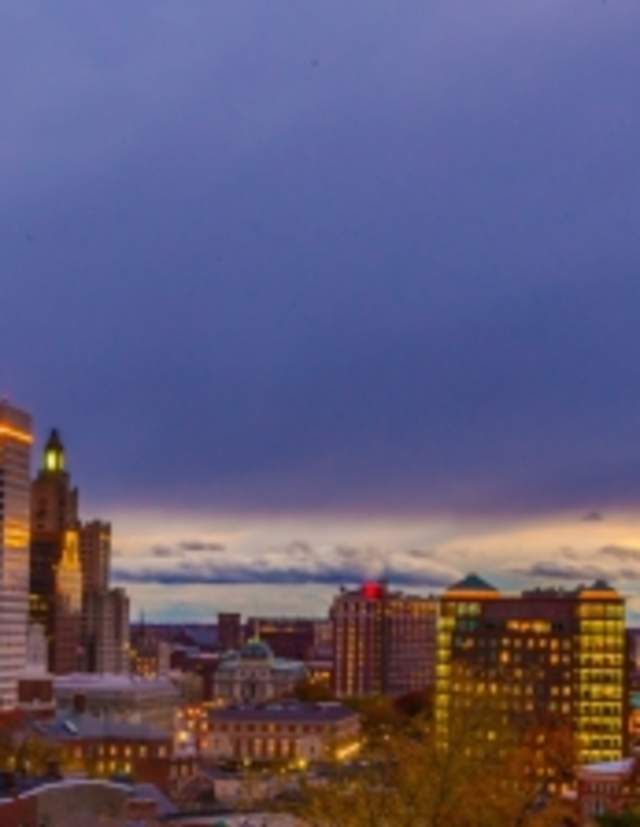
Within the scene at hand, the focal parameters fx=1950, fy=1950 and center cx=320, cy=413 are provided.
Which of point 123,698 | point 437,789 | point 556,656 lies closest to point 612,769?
point 556,656

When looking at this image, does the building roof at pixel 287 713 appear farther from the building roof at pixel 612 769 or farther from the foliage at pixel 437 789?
the foliage at pixel 437 789

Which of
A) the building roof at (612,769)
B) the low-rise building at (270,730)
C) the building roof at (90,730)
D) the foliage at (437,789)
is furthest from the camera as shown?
the low-rise building at (270,730)

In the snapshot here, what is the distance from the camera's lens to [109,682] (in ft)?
640

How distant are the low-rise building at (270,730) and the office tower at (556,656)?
15.5 m

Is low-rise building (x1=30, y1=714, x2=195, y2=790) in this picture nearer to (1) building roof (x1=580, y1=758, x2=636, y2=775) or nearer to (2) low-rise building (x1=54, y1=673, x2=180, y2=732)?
(1) building roof (x1=580, y1=758, x2=636, y2=775)

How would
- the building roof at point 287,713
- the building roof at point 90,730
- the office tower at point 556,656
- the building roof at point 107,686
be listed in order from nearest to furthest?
the building roof at point 90,730 < the office tower at point 556,656 < the building roof at point 287,713 < the building roof at point 107,686

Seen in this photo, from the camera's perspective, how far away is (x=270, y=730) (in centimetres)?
18262

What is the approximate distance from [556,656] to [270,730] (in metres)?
32.3

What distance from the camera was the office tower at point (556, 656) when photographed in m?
157

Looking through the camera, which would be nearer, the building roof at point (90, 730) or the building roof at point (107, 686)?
the building roof at point (90, 730)

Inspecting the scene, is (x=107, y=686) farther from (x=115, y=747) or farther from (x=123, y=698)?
(x=115, y=747)

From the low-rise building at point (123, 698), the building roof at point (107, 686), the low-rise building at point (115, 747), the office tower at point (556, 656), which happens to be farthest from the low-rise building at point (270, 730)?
the low-rise building at point (115, 747)

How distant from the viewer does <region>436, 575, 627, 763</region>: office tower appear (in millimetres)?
157375

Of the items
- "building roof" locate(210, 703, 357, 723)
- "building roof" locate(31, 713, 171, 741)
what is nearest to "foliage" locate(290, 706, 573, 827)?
"building roof" locate(31, 713, 171, 741)
